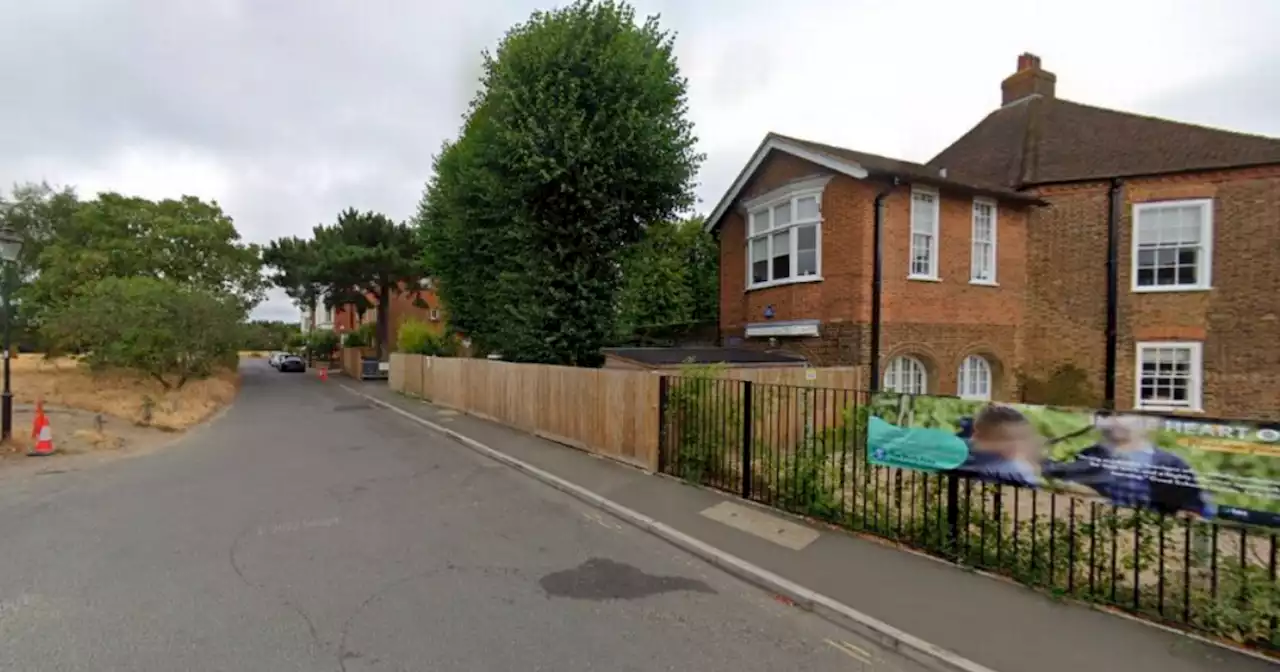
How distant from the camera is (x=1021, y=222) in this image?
14.7 meters

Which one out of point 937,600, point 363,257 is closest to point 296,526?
point 937,600

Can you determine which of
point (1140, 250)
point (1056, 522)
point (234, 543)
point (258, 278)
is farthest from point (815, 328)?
point (258, 278)

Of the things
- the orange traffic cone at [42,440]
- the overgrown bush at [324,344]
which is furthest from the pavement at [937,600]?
the overgrown bush at [324,344]

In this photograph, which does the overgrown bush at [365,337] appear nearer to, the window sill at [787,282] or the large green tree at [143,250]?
the large green tree at [143,250]

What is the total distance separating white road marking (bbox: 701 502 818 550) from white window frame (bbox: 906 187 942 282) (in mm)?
8698

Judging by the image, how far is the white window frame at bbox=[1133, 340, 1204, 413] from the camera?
13.0 meters

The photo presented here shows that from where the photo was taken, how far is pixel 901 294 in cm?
1311

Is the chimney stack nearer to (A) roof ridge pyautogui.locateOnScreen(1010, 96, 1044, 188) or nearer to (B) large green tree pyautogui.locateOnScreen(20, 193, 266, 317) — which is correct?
(A) roof ridge pyautogui.locateOnScreen(1010, 96, 1044, 188)

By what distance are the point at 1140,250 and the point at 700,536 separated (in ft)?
46.2

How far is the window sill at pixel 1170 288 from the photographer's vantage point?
42.5ft

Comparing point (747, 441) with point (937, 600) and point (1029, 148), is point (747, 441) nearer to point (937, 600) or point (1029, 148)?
point (937, 600)

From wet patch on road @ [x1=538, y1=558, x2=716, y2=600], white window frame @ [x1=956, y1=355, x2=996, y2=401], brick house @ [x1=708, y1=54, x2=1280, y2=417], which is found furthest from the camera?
white window frame @ [x1=956, y1=355, x2=996, y2=401]

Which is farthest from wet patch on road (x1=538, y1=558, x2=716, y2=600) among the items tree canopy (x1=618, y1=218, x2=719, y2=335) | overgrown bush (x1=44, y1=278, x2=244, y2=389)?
overgrown bush (x1=44, y1=278, x2=244, y2=389)

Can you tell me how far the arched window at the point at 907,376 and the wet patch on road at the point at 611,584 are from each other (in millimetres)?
9870
